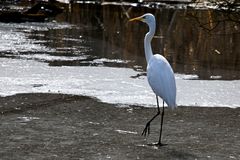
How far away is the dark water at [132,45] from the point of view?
62.2 ft

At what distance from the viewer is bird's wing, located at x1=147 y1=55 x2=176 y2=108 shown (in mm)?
8562

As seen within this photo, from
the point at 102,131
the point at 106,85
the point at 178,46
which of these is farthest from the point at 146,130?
the point at 178,46

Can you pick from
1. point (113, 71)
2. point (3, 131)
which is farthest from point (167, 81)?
point (113, 71)

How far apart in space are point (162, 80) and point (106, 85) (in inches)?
210

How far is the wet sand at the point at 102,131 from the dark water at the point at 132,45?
8.75 ft

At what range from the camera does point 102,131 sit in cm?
925

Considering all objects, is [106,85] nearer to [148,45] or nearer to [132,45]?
[148,45]

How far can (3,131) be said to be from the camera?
8.92 m

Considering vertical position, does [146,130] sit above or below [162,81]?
below

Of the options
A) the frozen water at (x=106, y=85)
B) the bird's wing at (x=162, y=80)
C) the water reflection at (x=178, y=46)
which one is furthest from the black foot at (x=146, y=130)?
the water reflection at (x=178, y=46)

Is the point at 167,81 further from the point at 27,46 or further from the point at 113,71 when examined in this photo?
the point at 27,46

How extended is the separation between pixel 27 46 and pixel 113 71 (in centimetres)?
735

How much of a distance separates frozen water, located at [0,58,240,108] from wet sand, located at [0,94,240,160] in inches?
25.8

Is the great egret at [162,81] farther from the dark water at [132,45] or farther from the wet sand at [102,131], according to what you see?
the dark water at [132,45]
